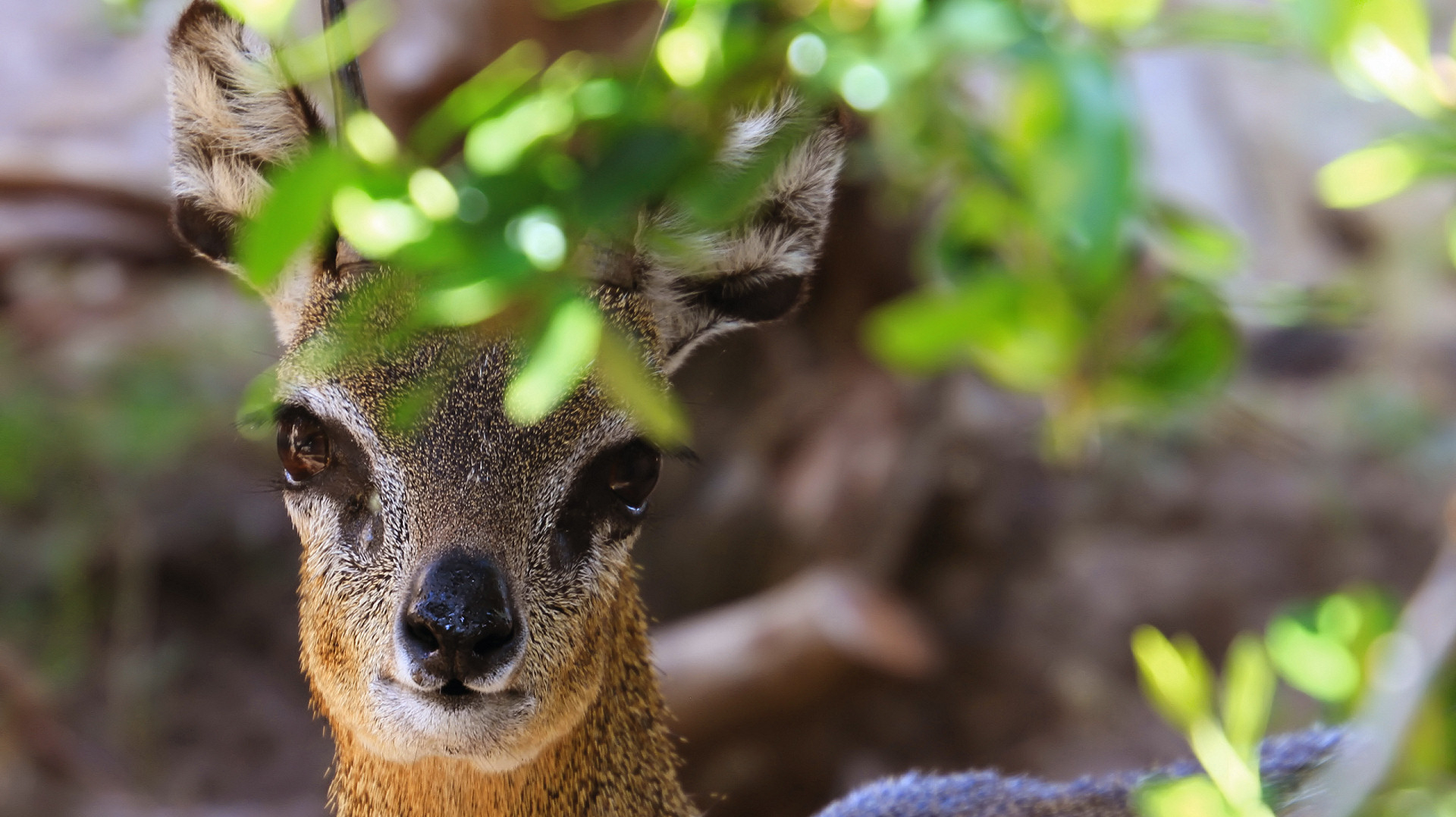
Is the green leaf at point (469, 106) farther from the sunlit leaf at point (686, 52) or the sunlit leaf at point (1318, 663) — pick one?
the sunlit leaf at point (1318, 663)

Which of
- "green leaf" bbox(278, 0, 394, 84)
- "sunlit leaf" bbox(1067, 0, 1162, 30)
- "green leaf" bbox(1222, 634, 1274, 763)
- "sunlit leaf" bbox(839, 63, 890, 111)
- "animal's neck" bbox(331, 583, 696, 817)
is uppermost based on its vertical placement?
"animal's neck" bbox(331, 583, 696, 817)

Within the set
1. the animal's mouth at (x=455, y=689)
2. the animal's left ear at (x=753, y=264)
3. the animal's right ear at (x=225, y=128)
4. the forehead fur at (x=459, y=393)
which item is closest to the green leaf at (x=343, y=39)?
the animal's left ear at (x=753, y=264)

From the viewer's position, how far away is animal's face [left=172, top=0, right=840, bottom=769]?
70.3 inches

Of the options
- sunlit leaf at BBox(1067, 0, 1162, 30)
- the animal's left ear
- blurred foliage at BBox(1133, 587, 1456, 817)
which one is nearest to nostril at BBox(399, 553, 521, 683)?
the animal's left ear

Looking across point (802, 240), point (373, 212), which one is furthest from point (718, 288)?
point (373, 212)

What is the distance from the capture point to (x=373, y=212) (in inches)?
34.5

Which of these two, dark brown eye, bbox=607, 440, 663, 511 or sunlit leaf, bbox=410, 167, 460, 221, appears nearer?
sunlit leaf, bbox=410, 167, 460, 221

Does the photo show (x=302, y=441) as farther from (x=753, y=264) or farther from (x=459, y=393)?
(x=753, y=264)

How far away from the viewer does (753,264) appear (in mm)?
1979

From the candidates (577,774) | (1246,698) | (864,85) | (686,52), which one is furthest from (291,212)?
(577,774)

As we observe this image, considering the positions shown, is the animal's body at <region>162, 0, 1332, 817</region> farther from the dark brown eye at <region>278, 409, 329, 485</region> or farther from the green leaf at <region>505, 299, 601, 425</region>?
the green leaf at <region>505, 299, 601, 425</region>

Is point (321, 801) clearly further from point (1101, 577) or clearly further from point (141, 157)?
point (1101, 577)

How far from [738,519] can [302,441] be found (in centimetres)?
484

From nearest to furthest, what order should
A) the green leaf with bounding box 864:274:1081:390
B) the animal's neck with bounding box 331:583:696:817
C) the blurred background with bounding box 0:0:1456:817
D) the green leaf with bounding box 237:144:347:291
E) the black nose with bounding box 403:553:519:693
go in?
the green leaf with bounding box 237:144:347:291, the green leaf with bounding box 864:274:1081:390, the black nose with bounding box 403:553:519:693, the animal's neck with bounding box 331:583:696:817, the blurred background with bounding box 0:0:1456:817
